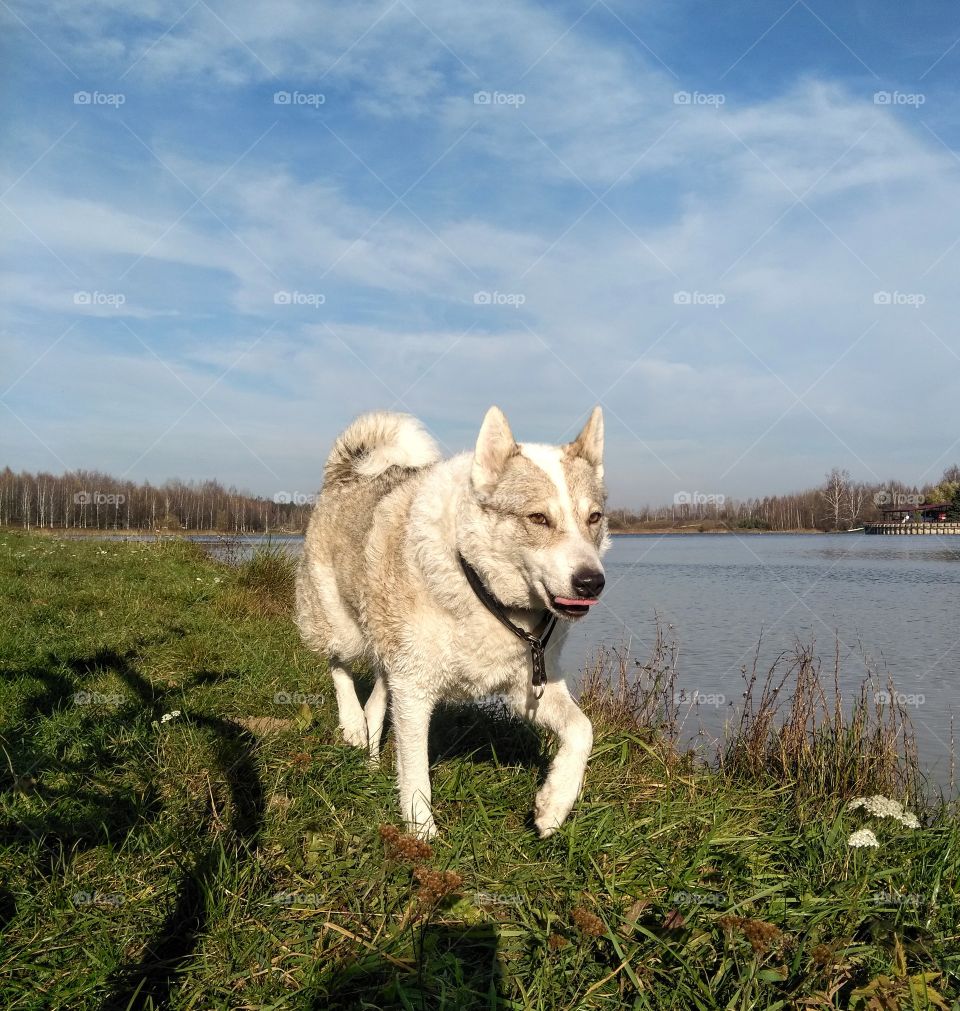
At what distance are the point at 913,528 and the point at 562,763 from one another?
225 feet

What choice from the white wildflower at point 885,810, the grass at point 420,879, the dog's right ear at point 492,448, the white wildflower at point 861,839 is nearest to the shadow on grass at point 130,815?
the grass at point 420,879

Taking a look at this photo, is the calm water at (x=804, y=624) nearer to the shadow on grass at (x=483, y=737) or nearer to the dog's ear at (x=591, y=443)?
the dog's ear at (x=591, y=443)

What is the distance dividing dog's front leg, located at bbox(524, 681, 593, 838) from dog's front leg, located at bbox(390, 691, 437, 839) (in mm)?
627

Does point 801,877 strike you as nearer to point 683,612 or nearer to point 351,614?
point 351,614


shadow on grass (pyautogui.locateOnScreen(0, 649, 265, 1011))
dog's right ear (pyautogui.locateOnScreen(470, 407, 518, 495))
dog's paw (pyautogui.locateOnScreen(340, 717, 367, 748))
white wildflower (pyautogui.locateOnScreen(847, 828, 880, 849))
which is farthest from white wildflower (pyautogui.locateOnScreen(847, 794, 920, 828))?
shadow on grass (pyautogui.locateOnScreen(0, 649, 265, 1011))

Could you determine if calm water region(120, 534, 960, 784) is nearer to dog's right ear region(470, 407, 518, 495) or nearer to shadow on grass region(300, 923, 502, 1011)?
dog's right ear region(470, 407, 518, 495)

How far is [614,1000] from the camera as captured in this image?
2.88 meters

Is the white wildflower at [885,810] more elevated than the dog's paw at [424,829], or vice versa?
the dog's paw at [424,829]

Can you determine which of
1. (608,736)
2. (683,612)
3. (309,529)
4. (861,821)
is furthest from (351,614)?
(683,612)

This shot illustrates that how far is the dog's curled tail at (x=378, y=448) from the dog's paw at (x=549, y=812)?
9.09 ft

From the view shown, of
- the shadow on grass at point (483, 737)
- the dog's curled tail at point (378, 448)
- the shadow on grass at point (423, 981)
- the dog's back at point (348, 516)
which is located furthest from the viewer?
the dog's curled tail at point (378, 448)

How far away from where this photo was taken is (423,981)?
2840 millimetres

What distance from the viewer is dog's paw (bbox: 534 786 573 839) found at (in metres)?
4.11

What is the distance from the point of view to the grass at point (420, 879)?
2920mm
